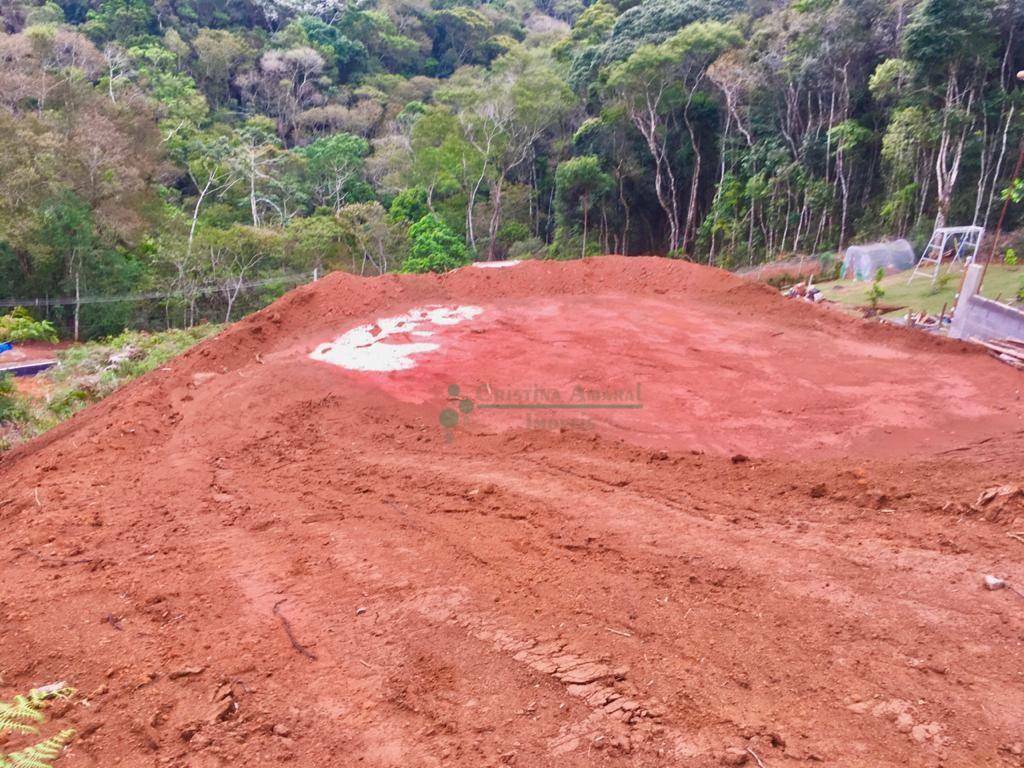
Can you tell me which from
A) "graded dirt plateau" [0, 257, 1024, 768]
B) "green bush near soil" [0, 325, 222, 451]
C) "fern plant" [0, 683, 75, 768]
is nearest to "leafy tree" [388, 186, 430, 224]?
"green bush near soil" [0, 325, 222, 451]

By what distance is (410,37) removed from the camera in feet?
133

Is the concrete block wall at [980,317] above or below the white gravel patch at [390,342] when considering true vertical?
above

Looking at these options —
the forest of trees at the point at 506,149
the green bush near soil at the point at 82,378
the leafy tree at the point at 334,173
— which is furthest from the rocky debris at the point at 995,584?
the leafy tree at the point at 334,173

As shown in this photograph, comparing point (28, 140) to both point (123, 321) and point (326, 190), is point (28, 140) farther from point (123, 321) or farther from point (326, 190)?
point (326, 190)

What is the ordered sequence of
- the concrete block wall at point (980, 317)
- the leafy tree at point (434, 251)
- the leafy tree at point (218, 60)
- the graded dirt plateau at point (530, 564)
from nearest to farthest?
the graded dirt plateau at point (530, 564) < the concrete block wall at point (980, 317) < the leafy tree at point (434, 251) < the leafy tree at point (218, 60)

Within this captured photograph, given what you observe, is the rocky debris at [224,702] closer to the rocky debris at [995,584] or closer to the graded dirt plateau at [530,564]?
the graded dirt plateau at [530,564]

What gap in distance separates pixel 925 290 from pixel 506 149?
17248 millimetres

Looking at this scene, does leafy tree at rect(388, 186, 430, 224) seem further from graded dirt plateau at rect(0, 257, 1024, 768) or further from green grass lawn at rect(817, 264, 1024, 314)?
graded dirt plateau at rect(0, 257, 1024, 768)

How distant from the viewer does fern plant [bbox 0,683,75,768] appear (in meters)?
2.07

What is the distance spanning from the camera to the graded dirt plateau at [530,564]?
2.48 metres

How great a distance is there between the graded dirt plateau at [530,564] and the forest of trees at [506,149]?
1102 cm

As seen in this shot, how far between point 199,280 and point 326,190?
965cm

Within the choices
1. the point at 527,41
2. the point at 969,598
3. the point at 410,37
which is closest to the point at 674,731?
the point at 969,598

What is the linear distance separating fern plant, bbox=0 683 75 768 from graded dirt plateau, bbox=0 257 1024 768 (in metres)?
0.08
